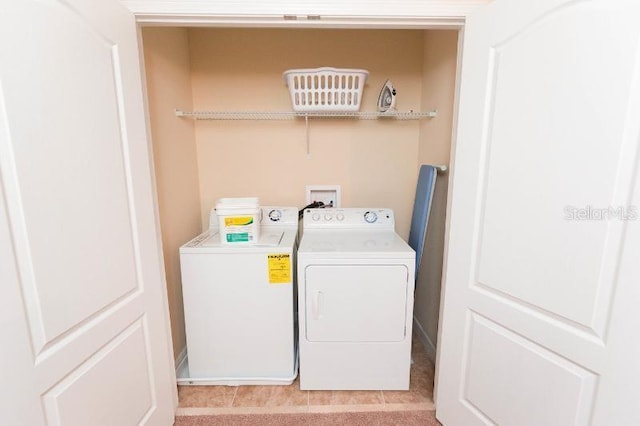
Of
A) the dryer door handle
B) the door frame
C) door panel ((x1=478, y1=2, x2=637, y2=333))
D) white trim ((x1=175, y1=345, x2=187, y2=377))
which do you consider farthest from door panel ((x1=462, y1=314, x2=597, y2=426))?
white trim ((x1=175, y1=345, x2=187, y2=377))

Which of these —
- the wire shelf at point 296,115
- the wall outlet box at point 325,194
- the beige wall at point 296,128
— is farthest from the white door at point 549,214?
the wall outlet box at point 325,194

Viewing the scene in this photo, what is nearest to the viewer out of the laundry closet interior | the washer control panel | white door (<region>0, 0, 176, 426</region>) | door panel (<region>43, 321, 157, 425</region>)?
white door (<region>0, 0, 176, 426</region>)

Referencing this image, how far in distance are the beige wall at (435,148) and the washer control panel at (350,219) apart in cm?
35

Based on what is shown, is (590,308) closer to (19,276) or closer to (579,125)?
(579,125)

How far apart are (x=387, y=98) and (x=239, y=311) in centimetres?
174

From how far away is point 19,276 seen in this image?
81 centimetres

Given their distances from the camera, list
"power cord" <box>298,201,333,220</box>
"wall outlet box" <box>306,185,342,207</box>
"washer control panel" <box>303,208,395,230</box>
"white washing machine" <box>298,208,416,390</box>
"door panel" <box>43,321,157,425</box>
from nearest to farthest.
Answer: "door panel" <box>43,321,157,425</box> → "white washing machine" <box>298,208,416,390</box> → "washer control panel" <box>303,208,395,230</box> → "power cord" <box>298,201,333,220</box> → "wall outlet box" <box>306,185,342,207</box>

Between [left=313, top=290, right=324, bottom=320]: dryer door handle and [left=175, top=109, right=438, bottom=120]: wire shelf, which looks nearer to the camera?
[left=313, top=290, right=324, bottom=320]: dryer door handle

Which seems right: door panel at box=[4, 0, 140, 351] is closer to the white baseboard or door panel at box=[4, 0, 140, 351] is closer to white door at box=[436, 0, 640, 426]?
white door at box=[436, 0, 640, 426]

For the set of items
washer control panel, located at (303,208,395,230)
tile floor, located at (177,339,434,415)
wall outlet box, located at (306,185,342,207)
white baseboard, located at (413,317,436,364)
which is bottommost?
tile floor, located at (177,339,434,415)

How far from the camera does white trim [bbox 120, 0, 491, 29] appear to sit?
4.21 ft

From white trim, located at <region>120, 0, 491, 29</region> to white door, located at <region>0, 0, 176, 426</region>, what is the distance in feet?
0.48

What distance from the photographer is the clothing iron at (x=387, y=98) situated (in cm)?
204

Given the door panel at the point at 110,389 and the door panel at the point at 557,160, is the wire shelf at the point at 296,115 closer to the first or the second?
the door panel at the point at 557,160
